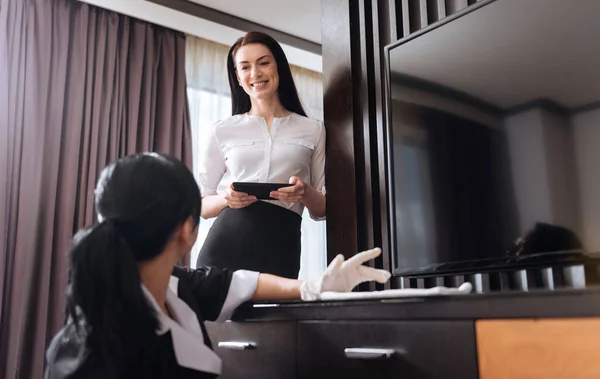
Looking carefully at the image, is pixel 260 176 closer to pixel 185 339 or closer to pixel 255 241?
pixel 255 241

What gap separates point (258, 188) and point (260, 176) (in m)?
0.20

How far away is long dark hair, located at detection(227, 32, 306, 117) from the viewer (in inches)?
68.5

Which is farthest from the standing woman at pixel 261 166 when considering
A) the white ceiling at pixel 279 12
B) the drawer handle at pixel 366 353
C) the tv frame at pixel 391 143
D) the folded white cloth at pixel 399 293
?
the white ceiling at pixel 279 12

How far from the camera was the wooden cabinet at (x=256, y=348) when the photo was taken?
1.05 meters

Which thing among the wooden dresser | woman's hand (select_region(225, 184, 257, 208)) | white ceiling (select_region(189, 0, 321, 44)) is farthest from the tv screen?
white ceiling (select_region(189, 0, 321, 44))

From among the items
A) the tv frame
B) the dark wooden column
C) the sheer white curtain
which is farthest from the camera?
the sheer white curtain

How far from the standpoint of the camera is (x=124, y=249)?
2.84ft

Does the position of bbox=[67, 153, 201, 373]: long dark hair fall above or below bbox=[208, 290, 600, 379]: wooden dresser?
above

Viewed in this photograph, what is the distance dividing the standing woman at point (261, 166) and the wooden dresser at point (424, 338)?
1.40ft

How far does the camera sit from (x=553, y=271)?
1.18 metres

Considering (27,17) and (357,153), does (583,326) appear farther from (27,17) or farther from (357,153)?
(27,17)

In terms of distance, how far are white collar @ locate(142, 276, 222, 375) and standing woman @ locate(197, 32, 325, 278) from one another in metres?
0.53

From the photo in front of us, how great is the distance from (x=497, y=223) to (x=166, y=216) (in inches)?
24.5

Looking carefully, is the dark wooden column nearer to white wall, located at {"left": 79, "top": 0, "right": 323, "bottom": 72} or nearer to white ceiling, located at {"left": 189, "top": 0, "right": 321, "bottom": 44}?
white ceiling, located at {"left": 189, "top": 0, "right": 321, "bottom": 44}
